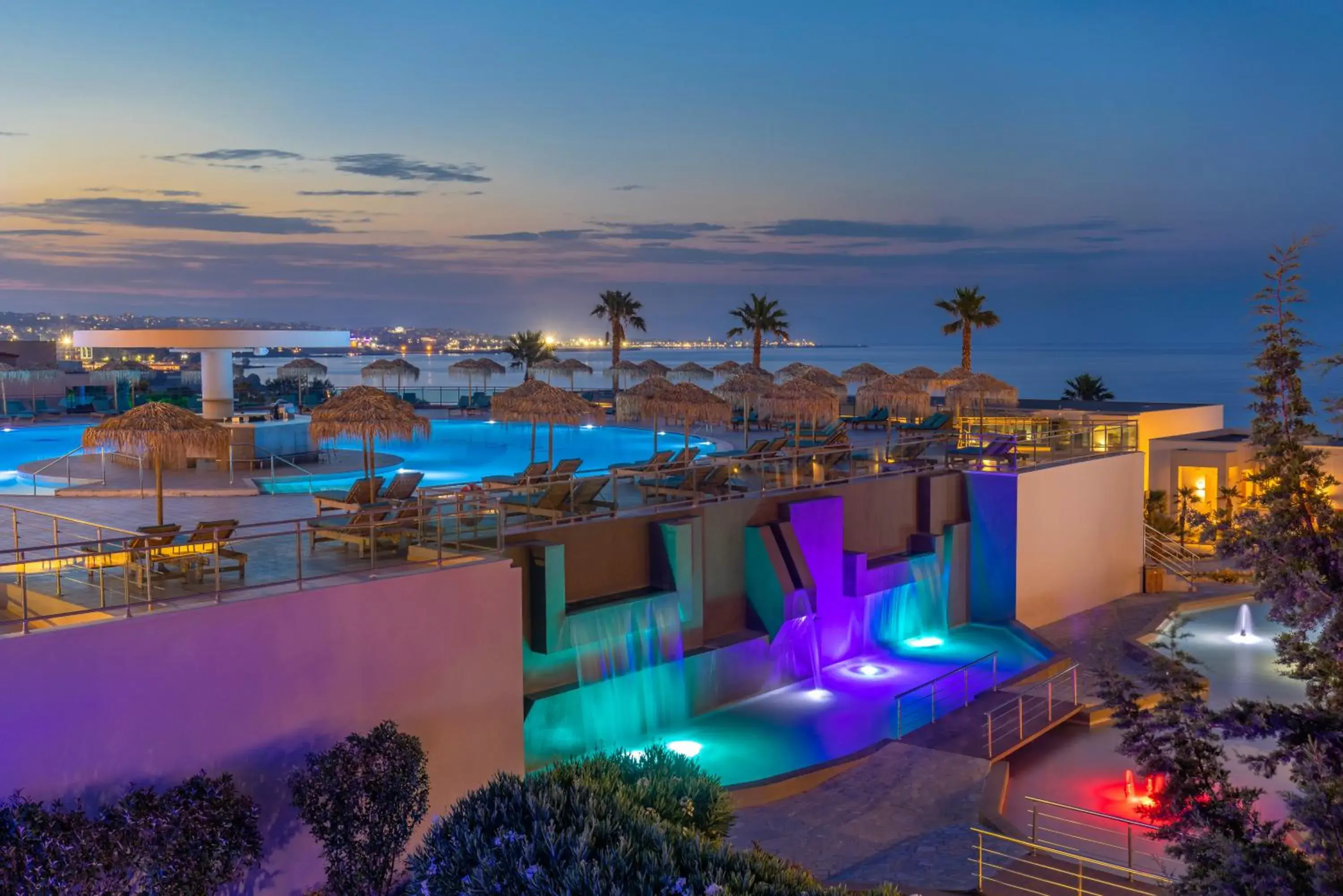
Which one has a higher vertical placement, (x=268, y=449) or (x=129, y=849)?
(x=268, y=449)

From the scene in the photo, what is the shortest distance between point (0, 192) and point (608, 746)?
3334cm

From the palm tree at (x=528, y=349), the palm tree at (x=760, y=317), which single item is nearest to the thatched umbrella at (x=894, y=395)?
the palm tree at (x=760, y=317)

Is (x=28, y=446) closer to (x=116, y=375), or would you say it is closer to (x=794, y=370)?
(x=116, y=375)

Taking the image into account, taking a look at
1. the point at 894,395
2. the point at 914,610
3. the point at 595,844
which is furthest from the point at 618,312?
the point at 595,844

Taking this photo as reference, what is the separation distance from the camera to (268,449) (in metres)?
22.7

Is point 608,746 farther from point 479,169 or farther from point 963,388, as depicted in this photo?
point 479,169

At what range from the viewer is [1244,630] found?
2106 cm

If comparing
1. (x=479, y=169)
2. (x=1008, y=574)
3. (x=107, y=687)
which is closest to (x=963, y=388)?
(x=1008, y=574)

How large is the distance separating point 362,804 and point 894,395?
19796 mm

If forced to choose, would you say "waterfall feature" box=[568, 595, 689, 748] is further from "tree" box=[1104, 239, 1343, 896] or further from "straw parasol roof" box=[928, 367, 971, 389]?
"straw parasol roof" box=[928, 367, 971, 389]

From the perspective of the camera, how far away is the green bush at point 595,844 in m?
6.31

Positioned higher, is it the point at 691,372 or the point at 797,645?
the point at 691,372

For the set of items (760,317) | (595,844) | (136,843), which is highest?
(760,317)

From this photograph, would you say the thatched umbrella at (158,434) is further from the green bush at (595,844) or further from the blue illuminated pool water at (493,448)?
the green bush at (595,844)
